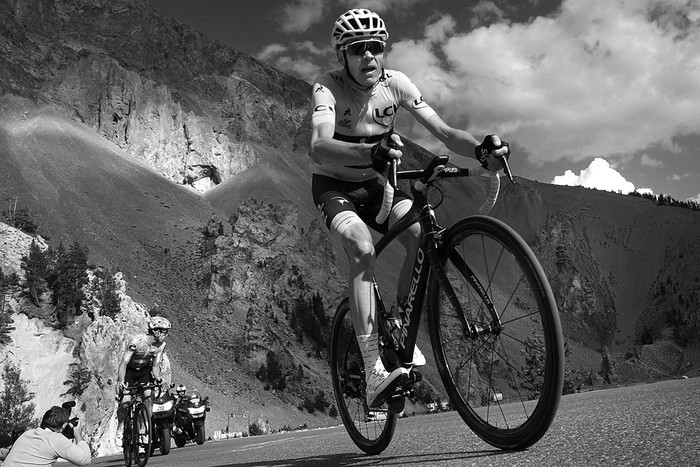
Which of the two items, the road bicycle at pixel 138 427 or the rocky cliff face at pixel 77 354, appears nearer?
the road bicycle at pixel 138 427

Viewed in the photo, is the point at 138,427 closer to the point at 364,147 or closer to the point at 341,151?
the point at 341,151

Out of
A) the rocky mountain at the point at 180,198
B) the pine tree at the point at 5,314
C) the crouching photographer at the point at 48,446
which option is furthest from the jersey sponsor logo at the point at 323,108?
the pine tree at the point at 5,314

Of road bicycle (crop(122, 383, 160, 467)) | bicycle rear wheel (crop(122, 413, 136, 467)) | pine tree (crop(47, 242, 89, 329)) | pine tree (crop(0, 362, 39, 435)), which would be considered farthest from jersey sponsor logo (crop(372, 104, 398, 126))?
pine tree (crop(47, 242, 89, 329))

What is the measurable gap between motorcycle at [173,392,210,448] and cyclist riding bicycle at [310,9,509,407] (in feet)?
57.2

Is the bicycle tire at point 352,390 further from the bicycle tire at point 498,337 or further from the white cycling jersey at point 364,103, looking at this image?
the white cycling jersey at point 364,103

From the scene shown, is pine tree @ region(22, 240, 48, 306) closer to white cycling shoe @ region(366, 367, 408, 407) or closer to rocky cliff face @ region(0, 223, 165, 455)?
rocky cliff face @ region(0, 223, 165, 455)

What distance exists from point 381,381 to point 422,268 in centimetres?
92

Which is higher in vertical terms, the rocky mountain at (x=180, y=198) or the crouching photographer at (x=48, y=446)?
the rocky mountain at (x=180, y=198)

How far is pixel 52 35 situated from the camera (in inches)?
5679

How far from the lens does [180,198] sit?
12338cm

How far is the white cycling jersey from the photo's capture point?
17.2 ft

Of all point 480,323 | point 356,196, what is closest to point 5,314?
point 356,196

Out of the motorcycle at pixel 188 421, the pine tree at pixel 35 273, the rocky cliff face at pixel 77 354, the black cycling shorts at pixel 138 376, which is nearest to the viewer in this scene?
the black cycling shorts at pixel 138 376

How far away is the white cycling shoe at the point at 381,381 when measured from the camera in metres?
4.61
